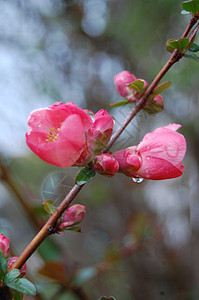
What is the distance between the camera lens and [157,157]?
406 millimetres

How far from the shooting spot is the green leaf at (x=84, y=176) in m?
0.36

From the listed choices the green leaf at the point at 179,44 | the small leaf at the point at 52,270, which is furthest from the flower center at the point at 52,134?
the small leaf at the point at 52,270

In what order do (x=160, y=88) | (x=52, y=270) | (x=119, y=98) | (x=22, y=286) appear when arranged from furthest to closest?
(x=119, y=98), (x=52, y=270), (x=160, y=88), (x=22, y=286)

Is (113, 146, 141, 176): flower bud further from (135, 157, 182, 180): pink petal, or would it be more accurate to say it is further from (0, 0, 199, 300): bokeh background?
(0, 0, 199, 300): bokeh background

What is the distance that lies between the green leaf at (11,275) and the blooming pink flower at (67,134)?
0.46 feet

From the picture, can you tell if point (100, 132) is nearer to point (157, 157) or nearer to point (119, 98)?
point (157, 157)

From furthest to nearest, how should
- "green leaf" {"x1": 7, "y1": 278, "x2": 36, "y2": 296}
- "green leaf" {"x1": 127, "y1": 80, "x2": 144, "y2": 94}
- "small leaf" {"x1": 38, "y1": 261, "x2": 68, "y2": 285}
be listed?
"small leaf" {"x1": 38, "y1": 261, "x2": 68, "y2": 285}
"green leaf" {"x1": 127, "y1": 80, "x2": 144, "y2": 94}
"green leaf" {"x1": 7, "y1": 278, "x2": 36, "y2": 296}

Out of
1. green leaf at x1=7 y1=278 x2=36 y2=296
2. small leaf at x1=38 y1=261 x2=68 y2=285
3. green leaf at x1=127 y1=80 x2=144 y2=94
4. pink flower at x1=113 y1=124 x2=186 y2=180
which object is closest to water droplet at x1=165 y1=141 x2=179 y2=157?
pink flower at x1=113 y1=124 x2=186 y2=180

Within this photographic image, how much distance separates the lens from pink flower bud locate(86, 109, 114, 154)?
0.39 m

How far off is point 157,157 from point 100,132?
93 mm

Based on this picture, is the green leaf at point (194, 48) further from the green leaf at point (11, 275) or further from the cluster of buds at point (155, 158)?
the green leaf at point (11, 275)

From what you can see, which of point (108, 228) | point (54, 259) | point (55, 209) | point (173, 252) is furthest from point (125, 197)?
point (55, 209)

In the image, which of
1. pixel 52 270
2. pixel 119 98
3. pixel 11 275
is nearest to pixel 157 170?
pixel 11 275

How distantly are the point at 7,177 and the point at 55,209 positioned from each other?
17.6 inches
